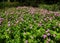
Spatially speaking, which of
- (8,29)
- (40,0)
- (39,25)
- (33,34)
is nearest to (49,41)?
(33,34)

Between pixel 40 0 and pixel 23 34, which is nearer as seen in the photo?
pixel 23 34

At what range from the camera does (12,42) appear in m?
4.03

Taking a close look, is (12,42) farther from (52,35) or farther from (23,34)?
(52,35)

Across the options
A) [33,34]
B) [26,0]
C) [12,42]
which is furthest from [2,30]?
[26,0]

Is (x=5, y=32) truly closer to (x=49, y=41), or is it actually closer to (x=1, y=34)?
(x=1, y=34)

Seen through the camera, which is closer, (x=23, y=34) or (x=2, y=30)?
(x=23, y=34)

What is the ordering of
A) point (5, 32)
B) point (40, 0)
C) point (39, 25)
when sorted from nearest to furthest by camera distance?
point (5, 32)
point (39, 25)
point (40, 0)

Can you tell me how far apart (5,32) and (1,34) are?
0.11m

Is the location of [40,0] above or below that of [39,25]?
below

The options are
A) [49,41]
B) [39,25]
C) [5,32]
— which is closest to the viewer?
[49,41]

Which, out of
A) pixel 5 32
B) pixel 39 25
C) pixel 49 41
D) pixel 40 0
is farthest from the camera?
pixel 40 0

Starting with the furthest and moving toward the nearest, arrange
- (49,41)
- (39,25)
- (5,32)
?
(39,25) < (5,32) < (49,41)

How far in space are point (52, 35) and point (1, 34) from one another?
4.08 feet

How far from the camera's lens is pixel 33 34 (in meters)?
4.14
